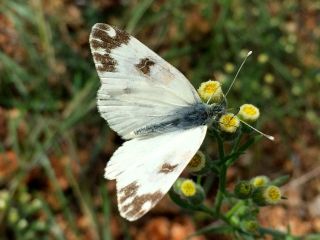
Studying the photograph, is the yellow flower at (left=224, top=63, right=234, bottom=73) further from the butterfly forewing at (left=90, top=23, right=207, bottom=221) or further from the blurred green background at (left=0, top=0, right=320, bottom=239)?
the butterfly forewing at (left=90, top=23, right=207, bottom=221)

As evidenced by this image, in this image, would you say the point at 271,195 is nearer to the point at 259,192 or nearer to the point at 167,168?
the point at 259,192

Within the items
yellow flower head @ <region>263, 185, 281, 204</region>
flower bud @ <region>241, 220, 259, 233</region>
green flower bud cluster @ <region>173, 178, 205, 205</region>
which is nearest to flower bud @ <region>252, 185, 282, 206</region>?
yellow flower head @ <region>263, 185, 281, 204</region>

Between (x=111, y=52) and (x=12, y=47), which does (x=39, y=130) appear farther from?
(x=111, y=52)

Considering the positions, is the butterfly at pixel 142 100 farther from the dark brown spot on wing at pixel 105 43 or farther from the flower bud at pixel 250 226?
the flower bud at pixel 250 226

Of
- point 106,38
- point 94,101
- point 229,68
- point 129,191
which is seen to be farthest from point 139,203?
point 229,68

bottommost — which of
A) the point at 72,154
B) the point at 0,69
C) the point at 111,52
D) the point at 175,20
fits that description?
the point at 72,154

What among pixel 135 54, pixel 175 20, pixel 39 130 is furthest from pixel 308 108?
pixel 135 54

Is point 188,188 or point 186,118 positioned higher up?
point 186,118
